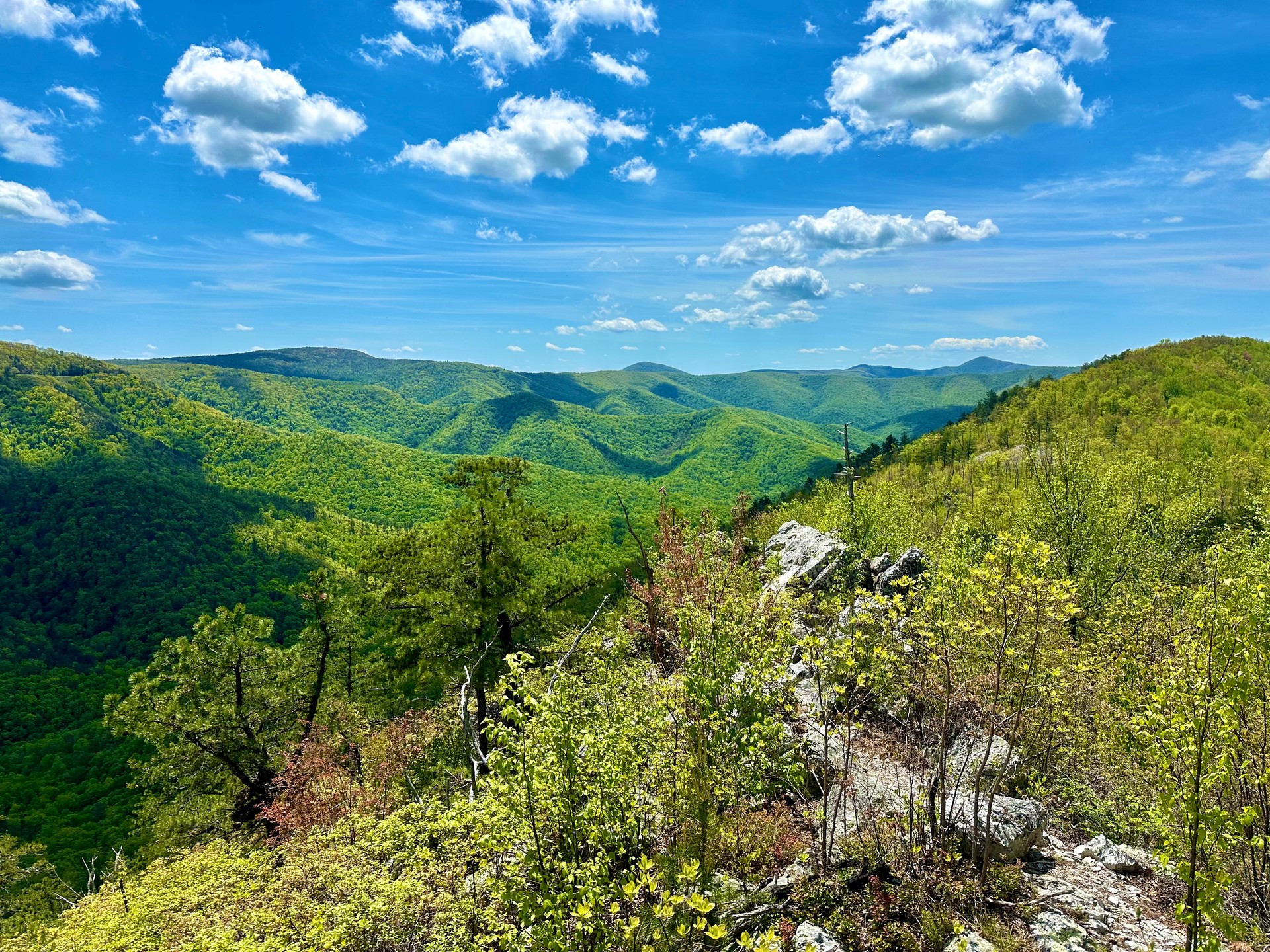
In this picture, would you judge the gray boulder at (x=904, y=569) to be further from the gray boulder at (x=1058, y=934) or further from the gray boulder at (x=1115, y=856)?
the gray boulder at (x=1058, y=934)

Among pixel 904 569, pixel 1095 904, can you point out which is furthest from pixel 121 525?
pixel 1095 904

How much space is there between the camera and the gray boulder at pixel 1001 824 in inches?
347

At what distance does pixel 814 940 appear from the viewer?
24.3ft

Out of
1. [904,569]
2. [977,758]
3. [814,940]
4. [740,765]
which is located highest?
[904,569]

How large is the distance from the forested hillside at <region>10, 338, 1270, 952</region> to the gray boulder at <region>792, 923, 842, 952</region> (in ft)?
0.25

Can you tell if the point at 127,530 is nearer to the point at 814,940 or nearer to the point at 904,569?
the point at 904,569

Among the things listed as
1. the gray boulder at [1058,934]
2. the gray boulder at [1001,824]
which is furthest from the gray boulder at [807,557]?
the gray boulder at [1058,934]

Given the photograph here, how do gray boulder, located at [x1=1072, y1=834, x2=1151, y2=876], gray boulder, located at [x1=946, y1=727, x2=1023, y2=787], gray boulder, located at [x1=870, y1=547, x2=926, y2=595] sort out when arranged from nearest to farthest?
gray boulder, located at [x1=1072, y1=834, x2=1151, y2=876]
gray boulder, located at [x1=946, y1=727, x2=1023, y2=787]
gray boulder, located at [x1=870, y1=547, x2=926, y2=595]

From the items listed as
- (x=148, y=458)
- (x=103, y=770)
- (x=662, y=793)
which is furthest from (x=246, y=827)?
(x=148, y=458)

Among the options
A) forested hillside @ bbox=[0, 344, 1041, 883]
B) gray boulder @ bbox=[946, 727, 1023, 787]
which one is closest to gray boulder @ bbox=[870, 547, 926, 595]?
forested hillside @ bbox=[0, 344, 1041, 883]

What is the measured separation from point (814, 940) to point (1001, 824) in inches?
150

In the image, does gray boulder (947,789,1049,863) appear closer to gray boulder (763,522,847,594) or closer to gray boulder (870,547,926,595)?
gray boulder (763,522,847,594)

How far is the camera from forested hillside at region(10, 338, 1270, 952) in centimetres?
677

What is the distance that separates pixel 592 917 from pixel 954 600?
30.8 ft
